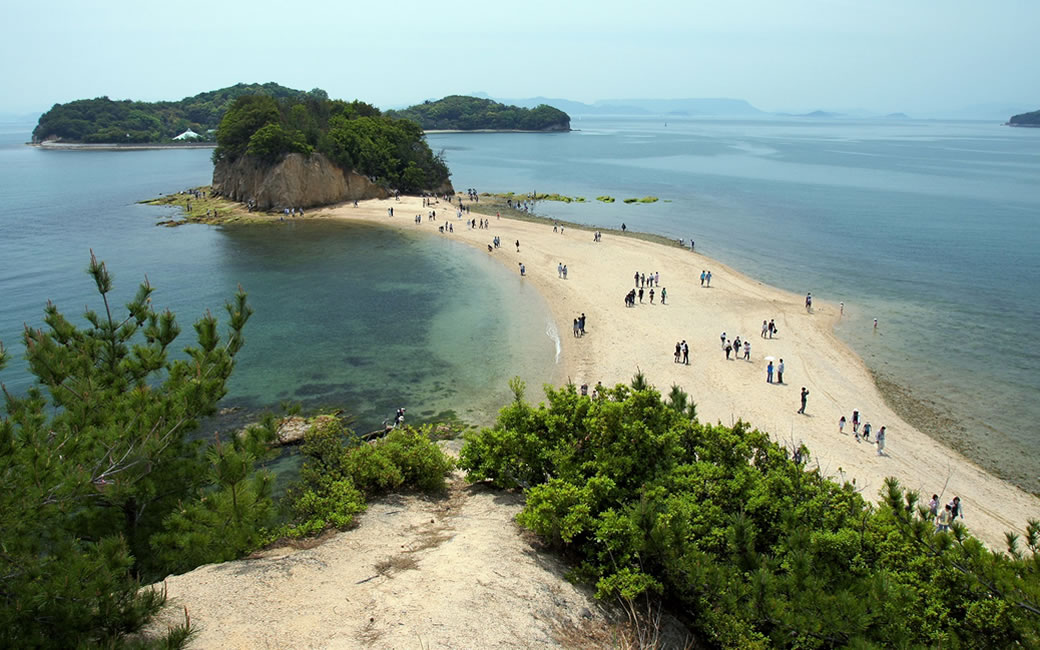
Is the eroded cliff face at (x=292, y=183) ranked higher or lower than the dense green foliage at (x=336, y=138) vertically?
lower

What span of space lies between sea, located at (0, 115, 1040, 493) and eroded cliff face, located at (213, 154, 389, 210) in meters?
6.47

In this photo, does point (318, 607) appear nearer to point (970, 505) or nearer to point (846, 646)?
point (846, 646)

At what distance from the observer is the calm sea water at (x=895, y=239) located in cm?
2784

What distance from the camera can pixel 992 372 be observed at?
29.2 m

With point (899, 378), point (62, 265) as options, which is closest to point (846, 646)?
point (899, 378)

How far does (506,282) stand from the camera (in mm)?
44094

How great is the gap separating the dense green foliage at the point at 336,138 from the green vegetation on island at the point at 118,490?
193 ft

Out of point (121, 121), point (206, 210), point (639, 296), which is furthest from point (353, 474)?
point (121, 121)

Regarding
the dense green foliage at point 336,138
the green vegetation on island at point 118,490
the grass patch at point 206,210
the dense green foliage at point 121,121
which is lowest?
the green vegetation on island at point 118,490

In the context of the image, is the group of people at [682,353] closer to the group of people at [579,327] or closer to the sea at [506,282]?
the group of people at [579,327]

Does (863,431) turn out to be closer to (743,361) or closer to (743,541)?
(743,361)

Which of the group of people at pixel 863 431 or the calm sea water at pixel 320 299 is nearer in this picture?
the group of people at pixel 863 431

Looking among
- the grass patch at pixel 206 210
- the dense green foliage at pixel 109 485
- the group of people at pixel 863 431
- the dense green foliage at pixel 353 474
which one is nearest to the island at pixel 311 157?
the grass patch at pixel 206 210

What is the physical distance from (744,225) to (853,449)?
4701 cm
